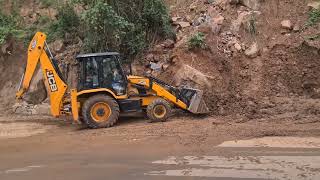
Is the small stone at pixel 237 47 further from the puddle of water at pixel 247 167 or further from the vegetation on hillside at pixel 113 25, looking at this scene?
the puddle of water at pixel 247 167

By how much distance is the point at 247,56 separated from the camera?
55.5 feet

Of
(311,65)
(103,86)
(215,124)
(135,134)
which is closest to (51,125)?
(103,86)

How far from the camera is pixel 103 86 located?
47.6 feet

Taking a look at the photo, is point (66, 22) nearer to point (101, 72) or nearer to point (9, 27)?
point (9, 27)

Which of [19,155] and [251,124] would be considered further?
[251,124]

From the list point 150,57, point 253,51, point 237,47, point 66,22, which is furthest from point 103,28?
point 253,51

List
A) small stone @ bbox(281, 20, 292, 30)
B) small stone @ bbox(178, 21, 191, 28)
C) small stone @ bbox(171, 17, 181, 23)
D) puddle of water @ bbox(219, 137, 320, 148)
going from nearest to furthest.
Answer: puddle of water @ bbox(219, 137, 320, 148), small stone @ bbox(281, 20, 292, 30), small stone @ bbox(178, 21, 191, 28), small stone @ bbox(171, 17, 181, 23)

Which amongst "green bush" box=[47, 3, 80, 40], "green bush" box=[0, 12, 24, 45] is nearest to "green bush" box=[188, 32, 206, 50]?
"green bush" box=[47, 3, 80, 40]

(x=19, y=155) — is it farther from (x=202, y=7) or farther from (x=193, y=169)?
(x=202, y=7)

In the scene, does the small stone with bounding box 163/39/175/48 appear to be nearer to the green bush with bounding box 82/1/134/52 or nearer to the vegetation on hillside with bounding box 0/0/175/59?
the vegetation on hillside with bounding box 0/0/175/59

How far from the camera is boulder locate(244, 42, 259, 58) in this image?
666 inches

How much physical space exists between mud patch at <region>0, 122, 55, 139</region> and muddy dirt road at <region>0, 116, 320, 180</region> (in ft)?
0.09

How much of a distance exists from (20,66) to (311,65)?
10.5 metres

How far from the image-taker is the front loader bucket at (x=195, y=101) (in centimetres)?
1473
